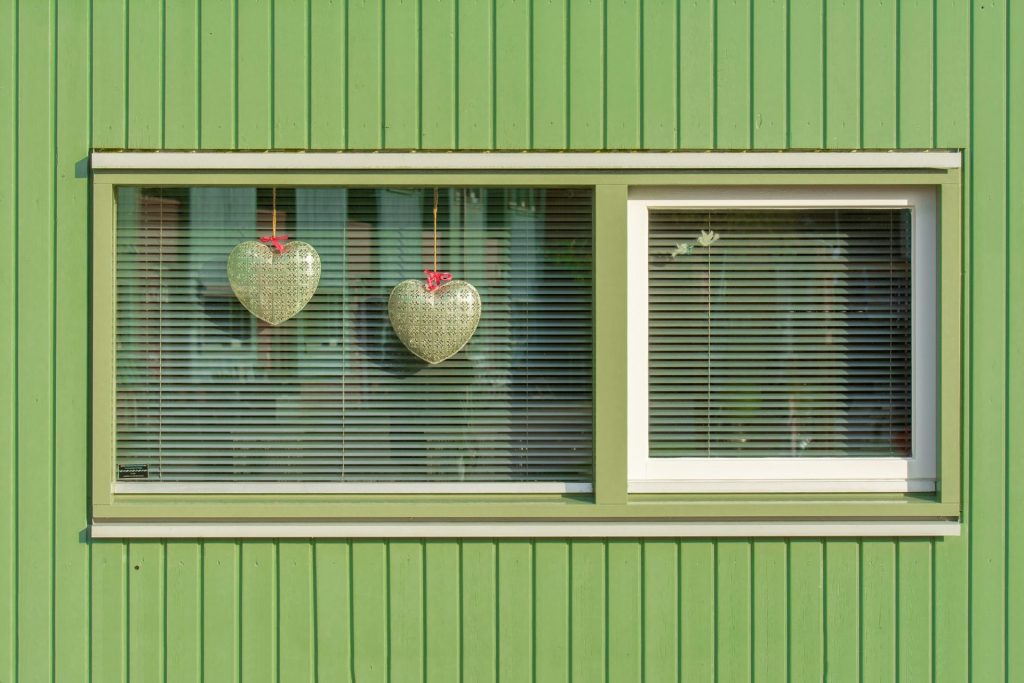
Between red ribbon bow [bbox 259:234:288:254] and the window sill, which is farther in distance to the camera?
red ribbon bow [bbox 259:234:288:254]

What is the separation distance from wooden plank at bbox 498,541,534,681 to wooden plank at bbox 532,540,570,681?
0.02 meters

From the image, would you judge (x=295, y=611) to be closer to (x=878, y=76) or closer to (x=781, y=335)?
(x=781, y=335)

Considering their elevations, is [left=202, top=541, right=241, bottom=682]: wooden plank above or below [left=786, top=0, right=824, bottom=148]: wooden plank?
below

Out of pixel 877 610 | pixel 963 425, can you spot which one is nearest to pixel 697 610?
pixel 877 610

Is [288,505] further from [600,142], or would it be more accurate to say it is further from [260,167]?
[600,142]

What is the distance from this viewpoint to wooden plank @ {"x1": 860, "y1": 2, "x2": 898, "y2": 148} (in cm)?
354

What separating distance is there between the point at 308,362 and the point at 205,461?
19.8 inches

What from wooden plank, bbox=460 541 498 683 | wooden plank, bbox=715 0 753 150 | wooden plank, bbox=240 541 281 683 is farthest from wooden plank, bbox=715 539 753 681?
wooden plank, bbox=240 541 281 683

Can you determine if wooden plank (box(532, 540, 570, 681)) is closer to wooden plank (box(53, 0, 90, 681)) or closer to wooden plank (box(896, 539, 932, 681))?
wooden plank (box(896, 539, 932, 681))

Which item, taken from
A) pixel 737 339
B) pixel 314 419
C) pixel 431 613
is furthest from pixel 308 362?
pixel 737 339

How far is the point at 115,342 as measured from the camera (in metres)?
3.61

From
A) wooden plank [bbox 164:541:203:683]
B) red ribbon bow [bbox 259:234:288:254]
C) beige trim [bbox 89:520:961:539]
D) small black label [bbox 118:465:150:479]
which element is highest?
red ribbon bow [bbox 259:234:288:254]

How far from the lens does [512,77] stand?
3.53 meters

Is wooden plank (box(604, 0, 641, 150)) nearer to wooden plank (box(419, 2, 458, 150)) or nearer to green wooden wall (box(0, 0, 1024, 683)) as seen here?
green wooden wall (box(0, 0, 1024, 683))
